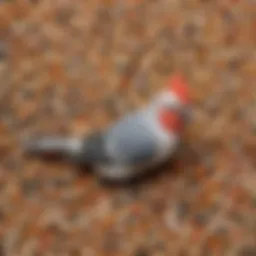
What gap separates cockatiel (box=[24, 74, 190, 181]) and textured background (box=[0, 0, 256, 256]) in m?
0.05

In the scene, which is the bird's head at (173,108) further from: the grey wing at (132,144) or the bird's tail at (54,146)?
the bird's tail at (54,146)

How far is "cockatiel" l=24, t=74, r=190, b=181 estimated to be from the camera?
51.3 inches

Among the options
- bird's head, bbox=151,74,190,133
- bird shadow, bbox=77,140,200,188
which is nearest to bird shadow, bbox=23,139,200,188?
bird shadow, bbox=77,140,200,188

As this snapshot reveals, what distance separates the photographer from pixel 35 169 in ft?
4.59

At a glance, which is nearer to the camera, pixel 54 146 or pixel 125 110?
pixel 54 146

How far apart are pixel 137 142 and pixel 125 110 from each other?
26 cm

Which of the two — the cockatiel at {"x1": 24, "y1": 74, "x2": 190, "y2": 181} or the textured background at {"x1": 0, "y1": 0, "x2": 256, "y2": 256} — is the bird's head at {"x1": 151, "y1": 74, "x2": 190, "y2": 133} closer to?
the cockatiel at {"x1": 24, "y1": 74, "x2": 190, "y2": 181}

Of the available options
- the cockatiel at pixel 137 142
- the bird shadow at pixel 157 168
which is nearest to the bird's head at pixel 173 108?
the cockatiel at pixel 137 142

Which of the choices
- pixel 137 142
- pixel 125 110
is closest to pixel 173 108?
pixel 137 142

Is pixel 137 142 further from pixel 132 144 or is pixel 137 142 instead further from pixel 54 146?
pixel 54 146

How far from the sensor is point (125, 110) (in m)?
1.54

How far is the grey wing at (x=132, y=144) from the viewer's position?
4.25 ft

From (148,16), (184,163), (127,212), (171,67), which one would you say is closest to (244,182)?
(184,163)

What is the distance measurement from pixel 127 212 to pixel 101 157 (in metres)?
0.13
